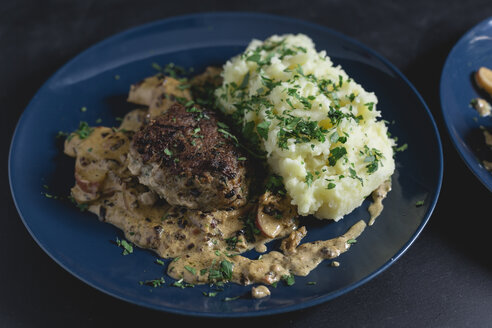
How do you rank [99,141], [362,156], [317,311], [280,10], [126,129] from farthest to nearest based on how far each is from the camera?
[280,10] < [126,129] < [99,141] < [362,156] < [317,311]

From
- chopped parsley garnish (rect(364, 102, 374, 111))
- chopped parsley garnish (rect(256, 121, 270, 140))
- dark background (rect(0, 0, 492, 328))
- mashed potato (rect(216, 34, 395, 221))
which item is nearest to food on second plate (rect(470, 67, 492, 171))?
dark background (rect(0, 0, 492, 328))

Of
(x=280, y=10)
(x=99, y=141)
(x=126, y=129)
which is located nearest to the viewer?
(x=99, y=141)

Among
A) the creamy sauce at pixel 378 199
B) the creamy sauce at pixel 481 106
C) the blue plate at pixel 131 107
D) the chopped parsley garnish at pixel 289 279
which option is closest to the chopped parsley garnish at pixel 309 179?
the blue plate at pixel 131 107

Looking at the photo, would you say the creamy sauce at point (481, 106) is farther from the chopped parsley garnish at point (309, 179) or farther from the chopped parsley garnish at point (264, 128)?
the chopped parsley garnish at point (264, 128)

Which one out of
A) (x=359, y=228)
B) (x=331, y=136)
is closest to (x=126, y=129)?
(x=331, y=136)

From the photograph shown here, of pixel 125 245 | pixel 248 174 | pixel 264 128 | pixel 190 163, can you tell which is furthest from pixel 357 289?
pixel 125 245

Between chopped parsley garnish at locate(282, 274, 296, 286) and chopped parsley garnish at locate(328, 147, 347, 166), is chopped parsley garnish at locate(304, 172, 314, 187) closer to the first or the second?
chopped parsley garnish at locate(328, 147, 347, 166)

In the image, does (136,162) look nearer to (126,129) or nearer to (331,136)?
(126,129)
